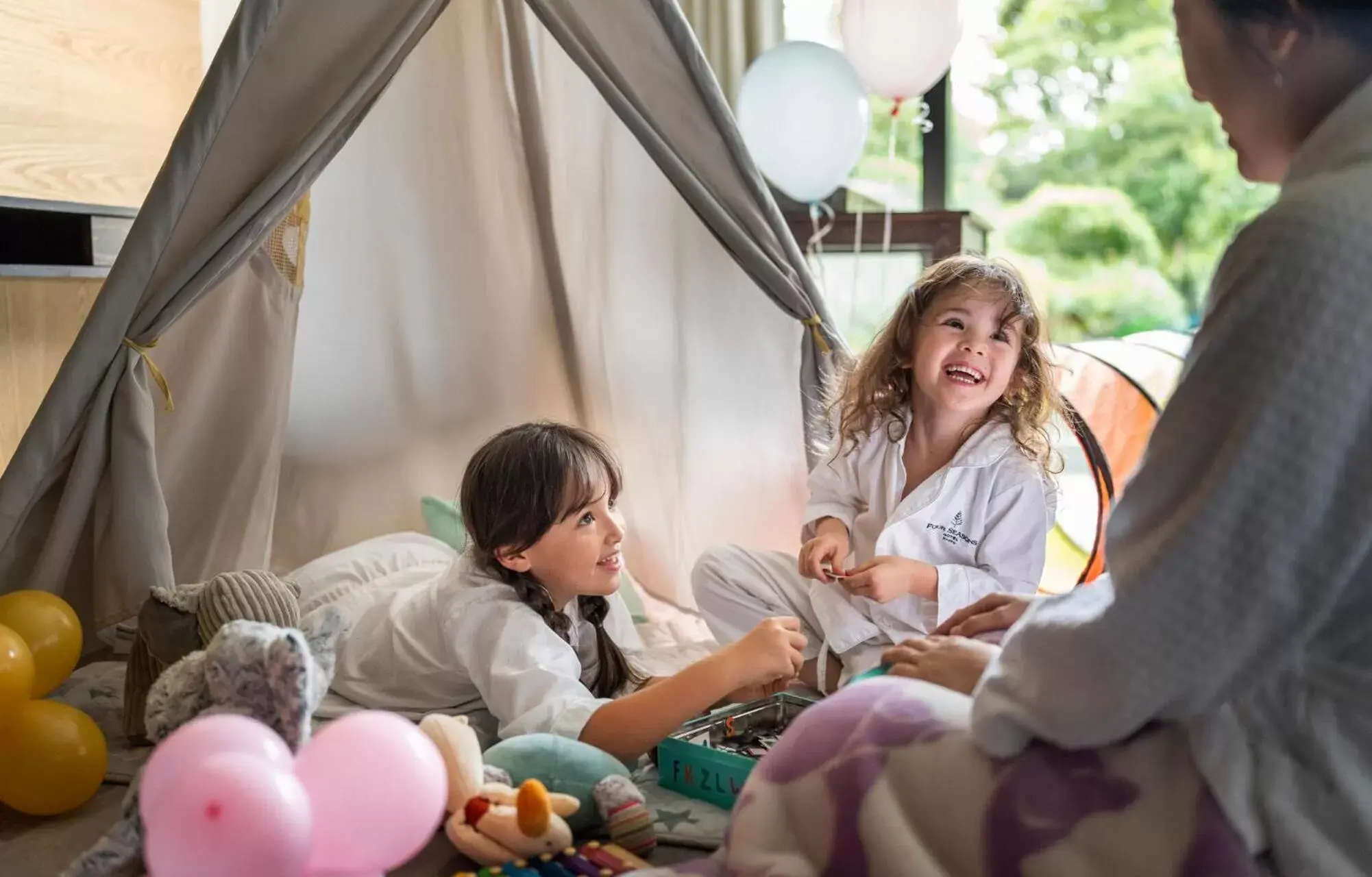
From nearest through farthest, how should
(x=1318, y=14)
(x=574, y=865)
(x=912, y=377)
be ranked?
(x=1318, y=14) < (x=574, y=865) < (x=912, y=377)

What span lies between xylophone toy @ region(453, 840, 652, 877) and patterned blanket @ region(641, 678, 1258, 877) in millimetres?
240

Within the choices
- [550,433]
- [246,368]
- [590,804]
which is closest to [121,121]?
[246,368]

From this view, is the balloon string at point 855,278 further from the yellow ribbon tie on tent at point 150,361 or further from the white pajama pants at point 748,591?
the yellow ribbon tie on tent at point 150,361

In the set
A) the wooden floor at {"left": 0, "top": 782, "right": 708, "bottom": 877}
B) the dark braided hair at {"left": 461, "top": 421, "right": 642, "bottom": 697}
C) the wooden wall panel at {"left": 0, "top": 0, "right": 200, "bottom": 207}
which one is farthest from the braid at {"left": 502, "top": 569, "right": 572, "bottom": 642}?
the wooden wall panel at {"left": 0, "top": 0, "right": 200, "bottom": 207}

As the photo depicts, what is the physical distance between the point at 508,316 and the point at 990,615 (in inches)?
62.0

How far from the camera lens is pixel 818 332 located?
234 cm

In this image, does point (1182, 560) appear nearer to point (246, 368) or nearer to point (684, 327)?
point (684, 327)

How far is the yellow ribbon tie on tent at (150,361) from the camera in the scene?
6.61ft

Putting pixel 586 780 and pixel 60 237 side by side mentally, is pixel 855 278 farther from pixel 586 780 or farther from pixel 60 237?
pixel 586 780

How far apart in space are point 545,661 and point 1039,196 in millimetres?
5302

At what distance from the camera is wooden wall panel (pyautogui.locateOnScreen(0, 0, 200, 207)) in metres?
2.57

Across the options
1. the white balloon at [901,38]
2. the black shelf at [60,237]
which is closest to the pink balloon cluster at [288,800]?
the black shelf at [60,237]

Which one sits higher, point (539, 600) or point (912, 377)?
point (912, 377)

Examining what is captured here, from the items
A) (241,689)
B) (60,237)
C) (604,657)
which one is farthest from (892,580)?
(60,237)
